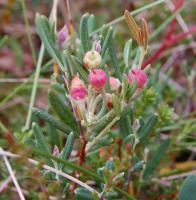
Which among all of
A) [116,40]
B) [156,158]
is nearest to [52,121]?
[156,158]

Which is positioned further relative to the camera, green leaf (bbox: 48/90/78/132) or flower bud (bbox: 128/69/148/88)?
green leaf (bbox: 48/90/78/132)

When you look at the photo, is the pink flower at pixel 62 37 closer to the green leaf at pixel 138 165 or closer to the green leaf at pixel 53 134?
the green leaf at pixel 53 134

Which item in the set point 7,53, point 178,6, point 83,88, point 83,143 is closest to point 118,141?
point 83,143

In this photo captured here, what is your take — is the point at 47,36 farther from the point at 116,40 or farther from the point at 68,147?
the point at 116,40

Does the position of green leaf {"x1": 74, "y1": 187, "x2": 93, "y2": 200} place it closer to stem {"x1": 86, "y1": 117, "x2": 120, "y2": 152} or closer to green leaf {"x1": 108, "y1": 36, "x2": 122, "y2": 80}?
stem {"x1": 86, "y1": 117, "x2": 120, "y2": 152}

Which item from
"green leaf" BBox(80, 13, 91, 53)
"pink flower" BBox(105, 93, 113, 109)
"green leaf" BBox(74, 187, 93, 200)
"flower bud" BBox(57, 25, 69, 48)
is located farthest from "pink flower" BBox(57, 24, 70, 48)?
"green leaf" BBox(74, 187, 93, 200)

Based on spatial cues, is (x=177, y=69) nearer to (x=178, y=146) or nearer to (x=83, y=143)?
(x=178, y=146)
